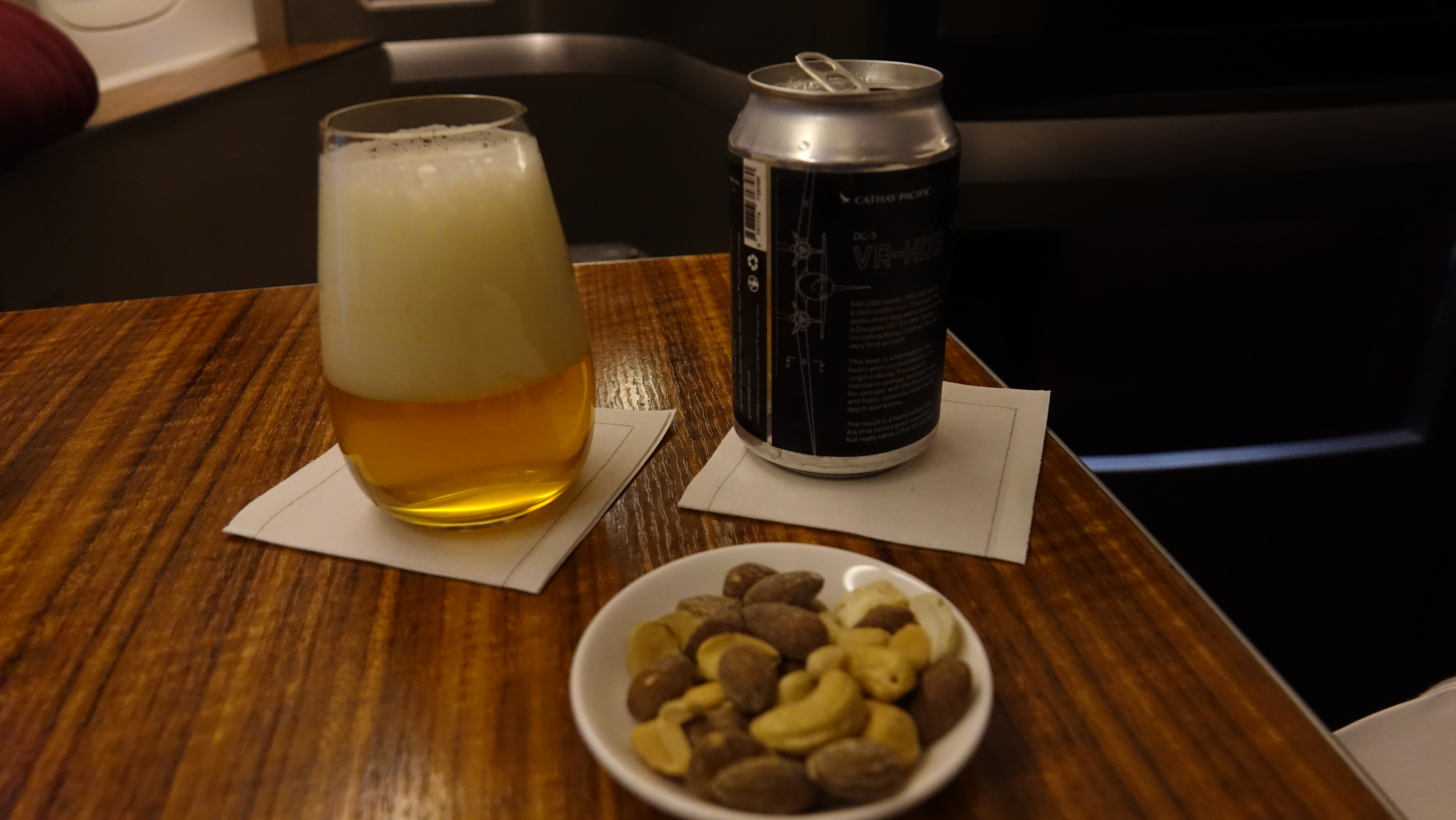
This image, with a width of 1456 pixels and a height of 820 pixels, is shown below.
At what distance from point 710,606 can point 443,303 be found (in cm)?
17

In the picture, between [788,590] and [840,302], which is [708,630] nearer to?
[788,590]

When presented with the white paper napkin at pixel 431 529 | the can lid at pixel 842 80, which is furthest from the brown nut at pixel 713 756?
the can lid at pixel 842 80

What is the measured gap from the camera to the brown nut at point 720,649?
0.34 metres

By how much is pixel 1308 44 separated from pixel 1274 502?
1.85 feet

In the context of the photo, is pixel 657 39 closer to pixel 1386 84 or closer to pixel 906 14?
pixel 906 14

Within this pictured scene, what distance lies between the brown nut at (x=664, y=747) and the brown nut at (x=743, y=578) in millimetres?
74

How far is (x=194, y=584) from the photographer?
446mm

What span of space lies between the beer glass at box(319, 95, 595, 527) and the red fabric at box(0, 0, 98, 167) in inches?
37.6

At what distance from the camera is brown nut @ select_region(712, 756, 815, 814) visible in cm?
29

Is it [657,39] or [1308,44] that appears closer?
[1308,44]

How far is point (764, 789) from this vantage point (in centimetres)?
29

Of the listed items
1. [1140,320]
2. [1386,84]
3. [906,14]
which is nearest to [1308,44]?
[1386,84]

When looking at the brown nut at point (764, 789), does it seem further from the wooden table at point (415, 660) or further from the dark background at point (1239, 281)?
the dark background at point (1239, 281)

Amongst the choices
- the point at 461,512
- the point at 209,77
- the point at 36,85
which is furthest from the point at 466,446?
the point at 209,77
